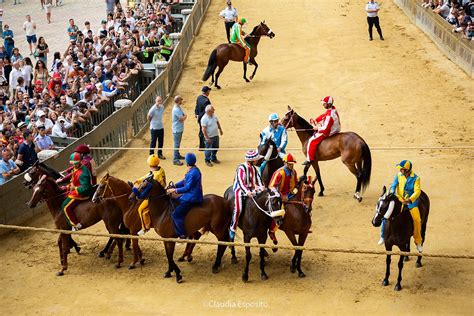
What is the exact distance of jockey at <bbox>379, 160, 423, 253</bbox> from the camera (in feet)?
50.2

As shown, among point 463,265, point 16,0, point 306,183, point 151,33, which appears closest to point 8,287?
point 306,183

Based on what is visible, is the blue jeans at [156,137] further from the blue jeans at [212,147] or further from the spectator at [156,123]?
the blue jeans at [212,147]

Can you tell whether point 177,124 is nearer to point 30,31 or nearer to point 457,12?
point 457,12

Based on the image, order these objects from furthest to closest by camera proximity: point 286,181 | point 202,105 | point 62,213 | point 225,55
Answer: point 225,55, point 202,105, point 62,213, point 286,181

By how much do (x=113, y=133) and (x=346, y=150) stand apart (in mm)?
6972

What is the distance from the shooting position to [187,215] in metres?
15.8

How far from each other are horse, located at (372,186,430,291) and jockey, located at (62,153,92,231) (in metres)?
5.80

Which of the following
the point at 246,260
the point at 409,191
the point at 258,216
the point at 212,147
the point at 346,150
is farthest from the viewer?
the point at 212,147

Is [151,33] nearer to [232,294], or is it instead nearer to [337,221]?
[337,221]

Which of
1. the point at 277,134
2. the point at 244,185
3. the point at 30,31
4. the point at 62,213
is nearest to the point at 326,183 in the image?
the point at 277,134

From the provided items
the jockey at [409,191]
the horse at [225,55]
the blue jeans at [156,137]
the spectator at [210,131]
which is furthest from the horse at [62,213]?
the horse at [225,55]

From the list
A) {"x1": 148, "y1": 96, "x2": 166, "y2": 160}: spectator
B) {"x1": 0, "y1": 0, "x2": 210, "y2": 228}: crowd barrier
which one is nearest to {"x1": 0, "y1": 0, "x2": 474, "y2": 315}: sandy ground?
{"x1": 0, "y1": 0, "x2": 210, "y2": 228}: crowd barrier

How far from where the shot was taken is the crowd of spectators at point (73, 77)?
20.9 metres

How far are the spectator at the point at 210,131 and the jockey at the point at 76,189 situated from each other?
18.6ft
